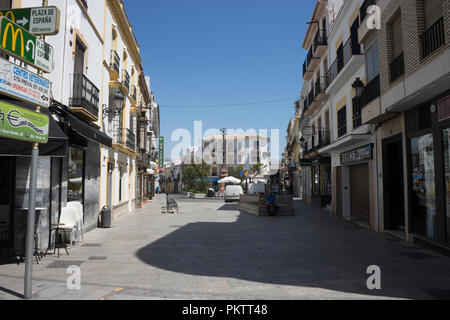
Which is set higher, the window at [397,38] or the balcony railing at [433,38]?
the window at [397,38]

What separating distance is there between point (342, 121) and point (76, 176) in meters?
12.7

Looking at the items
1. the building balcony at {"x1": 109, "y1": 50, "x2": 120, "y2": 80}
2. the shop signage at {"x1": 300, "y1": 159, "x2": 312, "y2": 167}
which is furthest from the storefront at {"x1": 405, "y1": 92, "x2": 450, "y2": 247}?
the shop signage at {"x1": 300, "y1": 159, "x2": 312, "y2": 167}

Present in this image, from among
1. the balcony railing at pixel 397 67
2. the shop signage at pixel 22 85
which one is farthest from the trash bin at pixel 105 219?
the balcony railing at pixel 397 67

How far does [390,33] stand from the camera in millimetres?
10562

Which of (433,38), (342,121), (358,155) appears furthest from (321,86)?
(433,38)

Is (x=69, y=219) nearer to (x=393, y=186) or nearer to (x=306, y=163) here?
(x=393, y=186)

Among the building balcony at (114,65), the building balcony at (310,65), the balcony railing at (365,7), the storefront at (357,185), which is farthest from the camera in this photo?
the building balcony at (310,65)

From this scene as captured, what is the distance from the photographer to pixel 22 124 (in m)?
4.81

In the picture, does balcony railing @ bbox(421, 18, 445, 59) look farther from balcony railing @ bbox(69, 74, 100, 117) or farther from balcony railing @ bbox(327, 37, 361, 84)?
balcony railing @ bbox(69, 74, 100, 117)

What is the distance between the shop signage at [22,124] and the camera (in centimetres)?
451

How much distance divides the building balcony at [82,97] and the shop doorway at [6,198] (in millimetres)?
3093

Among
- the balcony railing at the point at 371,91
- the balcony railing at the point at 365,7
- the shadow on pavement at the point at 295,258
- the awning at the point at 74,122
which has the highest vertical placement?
the balcony railing at the point at 365,7

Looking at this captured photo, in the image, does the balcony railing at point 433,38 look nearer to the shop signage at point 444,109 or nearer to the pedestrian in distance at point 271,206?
the shop signage at point 444,109
